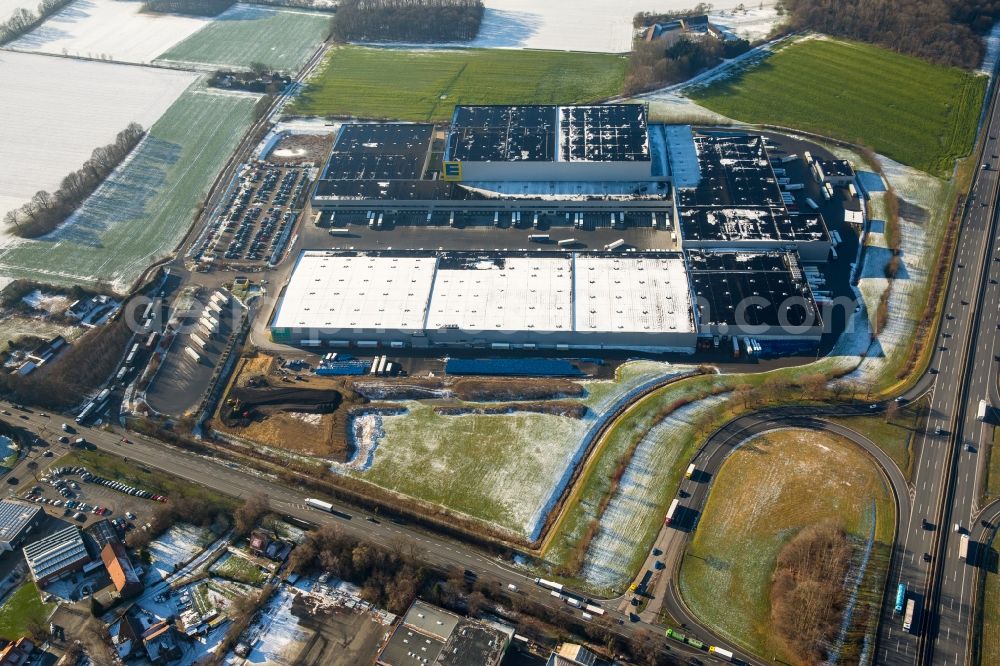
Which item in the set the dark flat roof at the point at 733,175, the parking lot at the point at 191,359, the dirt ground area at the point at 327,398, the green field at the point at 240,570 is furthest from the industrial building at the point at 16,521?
the dark flat roof at the point at 733,175

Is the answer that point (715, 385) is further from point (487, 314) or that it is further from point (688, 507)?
point (487, 314)

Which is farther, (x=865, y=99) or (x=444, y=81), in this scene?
(x=444, y=81)

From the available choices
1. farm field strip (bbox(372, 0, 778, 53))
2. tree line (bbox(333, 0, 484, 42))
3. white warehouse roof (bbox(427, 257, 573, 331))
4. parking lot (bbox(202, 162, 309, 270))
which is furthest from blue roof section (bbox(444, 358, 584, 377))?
tree line (bbox(333, 0, 484, 42))

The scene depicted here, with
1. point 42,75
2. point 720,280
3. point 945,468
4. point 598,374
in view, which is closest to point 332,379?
point 598,374

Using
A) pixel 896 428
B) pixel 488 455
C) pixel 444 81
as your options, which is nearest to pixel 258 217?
pixel 444 81

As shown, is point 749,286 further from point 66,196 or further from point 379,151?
point 66,196

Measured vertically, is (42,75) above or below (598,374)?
above
